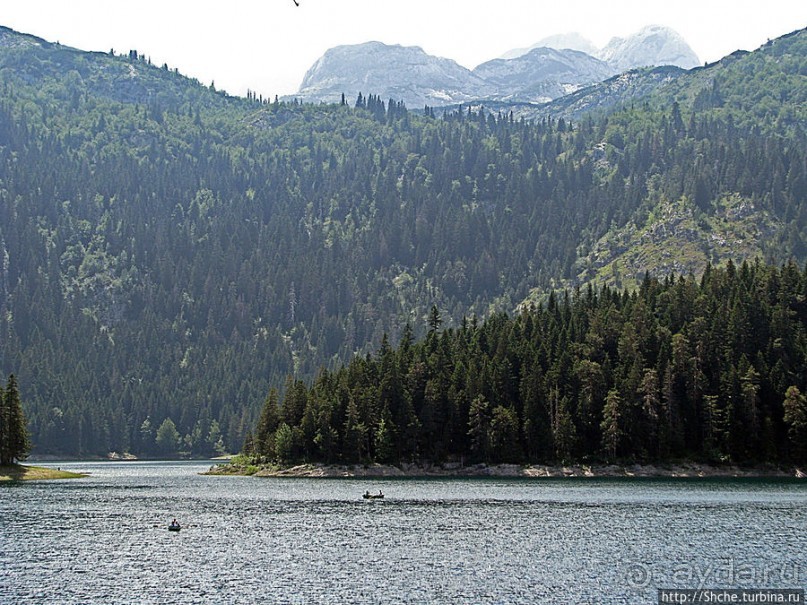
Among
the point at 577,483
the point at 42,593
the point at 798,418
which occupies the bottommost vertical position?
the point at 42,593

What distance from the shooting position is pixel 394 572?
89.3 meters

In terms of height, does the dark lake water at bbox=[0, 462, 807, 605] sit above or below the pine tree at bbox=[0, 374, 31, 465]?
below

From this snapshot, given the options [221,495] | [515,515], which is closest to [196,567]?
[515,515]

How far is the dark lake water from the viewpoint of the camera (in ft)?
268

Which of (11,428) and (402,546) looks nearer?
(402,546)

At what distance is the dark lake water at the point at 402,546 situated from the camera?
8169 centimetres

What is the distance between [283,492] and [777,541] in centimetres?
8921

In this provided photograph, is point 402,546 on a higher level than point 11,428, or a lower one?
lower

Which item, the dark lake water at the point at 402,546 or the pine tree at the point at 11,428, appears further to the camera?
the pine tree at the point at 11,428

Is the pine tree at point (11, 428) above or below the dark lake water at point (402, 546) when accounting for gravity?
above

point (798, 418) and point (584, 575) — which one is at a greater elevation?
point (798, 418)

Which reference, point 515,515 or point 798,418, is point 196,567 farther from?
point 798,418

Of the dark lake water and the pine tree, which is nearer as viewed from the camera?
the dark lake water

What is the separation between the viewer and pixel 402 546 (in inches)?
4102
